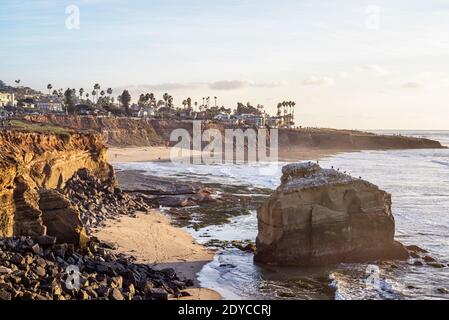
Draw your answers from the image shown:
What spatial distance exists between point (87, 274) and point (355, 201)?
12.0 metres

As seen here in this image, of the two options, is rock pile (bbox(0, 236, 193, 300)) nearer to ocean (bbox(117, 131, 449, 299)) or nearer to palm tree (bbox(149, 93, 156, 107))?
ocean (bbox(117, 131, 449, 299))

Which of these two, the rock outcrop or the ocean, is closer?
the ocean

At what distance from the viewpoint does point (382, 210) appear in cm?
2305

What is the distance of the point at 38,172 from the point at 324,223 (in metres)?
16.9

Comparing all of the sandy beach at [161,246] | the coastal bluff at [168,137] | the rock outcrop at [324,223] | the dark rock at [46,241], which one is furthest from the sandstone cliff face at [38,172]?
the coastal bluff at [168,137]

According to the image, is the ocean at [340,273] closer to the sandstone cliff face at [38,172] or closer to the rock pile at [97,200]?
the rock pile at [97,200]

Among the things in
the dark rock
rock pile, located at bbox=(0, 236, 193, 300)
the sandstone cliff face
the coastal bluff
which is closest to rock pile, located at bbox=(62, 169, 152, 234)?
the sandstone cliff face

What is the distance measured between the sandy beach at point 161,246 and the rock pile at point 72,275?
1646 millimetres

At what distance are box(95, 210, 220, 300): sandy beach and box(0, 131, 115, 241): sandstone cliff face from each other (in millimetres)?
4249

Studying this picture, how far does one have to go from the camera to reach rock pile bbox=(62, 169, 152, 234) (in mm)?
29622

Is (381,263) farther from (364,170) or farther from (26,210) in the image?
(364,170)

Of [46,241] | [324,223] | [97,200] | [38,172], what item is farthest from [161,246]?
[38,172]

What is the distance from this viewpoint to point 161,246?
25281mm
